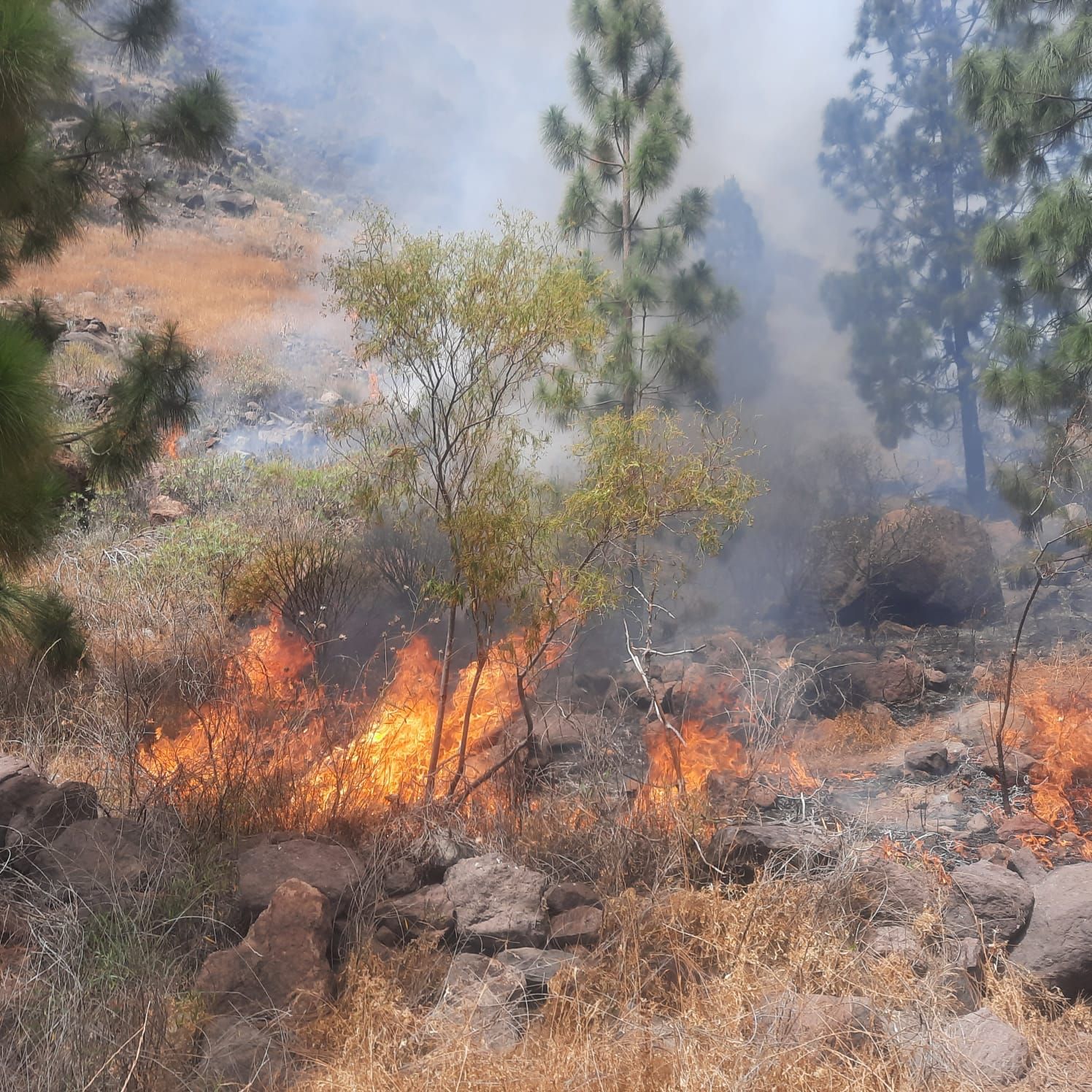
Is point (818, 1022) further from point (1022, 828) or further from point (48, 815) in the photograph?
point (1022, 828)

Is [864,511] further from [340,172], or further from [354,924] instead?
[340,172]

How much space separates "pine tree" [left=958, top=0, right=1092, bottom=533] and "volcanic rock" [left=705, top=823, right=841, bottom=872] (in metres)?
4.31

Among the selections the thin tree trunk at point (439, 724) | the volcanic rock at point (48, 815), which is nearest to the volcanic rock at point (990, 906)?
the thin tree trunk at point (439, 724)

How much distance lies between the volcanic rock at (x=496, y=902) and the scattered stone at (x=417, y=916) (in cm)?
5

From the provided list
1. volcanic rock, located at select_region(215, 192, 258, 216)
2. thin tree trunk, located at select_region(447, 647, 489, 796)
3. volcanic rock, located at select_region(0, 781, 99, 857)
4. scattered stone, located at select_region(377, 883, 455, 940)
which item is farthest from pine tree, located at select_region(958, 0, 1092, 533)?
volcanic rock, located at select_region(215, 192, 258, 216)

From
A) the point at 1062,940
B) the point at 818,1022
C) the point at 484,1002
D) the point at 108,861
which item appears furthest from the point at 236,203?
the point at 818,1022

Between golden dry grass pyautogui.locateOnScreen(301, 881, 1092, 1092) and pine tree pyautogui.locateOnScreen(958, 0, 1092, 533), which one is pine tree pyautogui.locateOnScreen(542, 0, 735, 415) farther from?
golden dry grass pyautogui.locateOnScreen(301, 881, 1092, 1092)

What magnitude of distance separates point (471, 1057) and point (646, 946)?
1.17 meters

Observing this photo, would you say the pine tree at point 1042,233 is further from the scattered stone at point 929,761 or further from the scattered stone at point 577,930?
the scattered stone at point 577,930

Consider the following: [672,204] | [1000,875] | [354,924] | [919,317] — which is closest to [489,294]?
[354,924]

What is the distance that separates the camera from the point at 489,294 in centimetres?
616

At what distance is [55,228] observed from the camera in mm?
6148

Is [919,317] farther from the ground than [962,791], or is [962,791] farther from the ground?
[919,317]

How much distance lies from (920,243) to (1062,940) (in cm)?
1663
